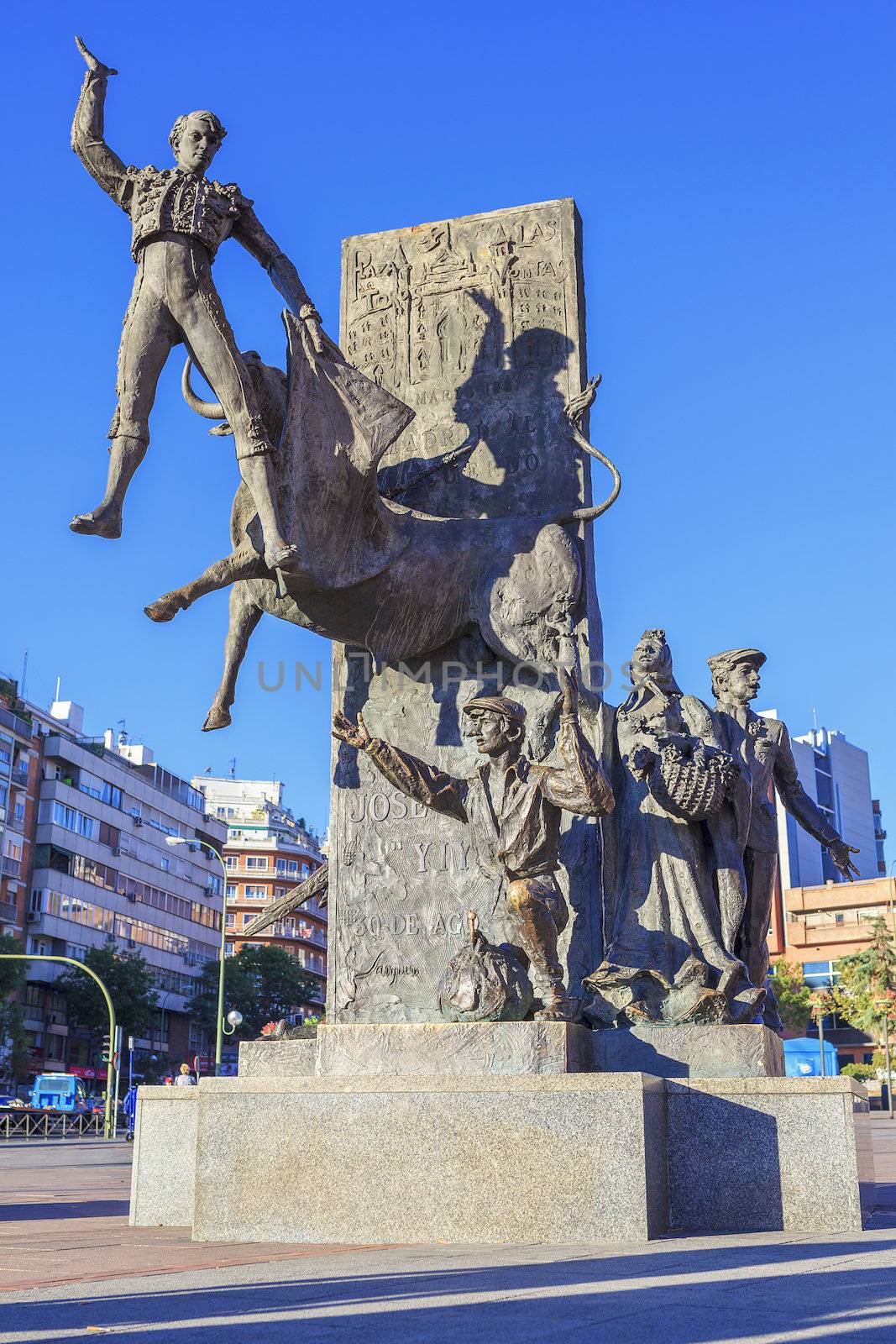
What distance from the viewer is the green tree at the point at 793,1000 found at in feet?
214

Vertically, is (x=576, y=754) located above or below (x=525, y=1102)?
above

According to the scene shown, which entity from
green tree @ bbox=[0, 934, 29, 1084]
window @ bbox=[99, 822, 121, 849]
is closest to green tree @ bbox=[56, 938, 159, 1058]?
green tree @ bbox=[0, 934, 29, 1084]

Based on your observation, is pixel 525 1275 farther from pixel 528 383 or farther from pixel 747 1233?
pixel 528 383

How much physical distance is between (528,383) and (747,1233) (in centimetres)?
552

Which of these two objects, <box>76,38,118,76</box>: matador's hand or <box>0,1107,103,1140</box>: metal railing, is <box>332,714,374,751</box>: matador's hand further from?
<box>0,1107,103,1140</box>: metal railing

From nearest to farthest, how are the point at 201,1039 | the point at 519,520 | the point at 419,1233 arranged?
the point at 419,1233
the point at 519,520
the point at 201,1039

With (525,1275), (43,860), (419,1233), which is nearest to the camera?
(525,1275)

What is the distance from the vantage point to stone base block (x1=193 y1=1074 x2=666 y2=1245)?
22.4 feet

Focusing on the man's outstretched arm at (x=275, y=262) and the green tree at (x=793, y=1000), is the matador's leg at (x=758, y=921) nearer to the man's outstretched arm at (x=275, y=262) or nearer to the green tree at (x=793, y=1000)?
the man's outstretched arm at (x=275, y=262)

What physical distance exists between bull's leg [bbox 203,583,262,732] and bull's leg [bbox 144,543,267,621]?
2.23 feet

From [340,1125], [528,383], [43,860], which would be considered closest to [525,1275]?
[340,1125]

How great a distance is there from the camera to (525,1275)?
219 inches

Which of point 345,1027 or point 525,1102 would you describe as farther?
point 345,1027

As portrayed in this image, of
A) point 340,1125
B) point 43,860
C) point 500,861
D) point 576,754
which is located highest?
point 43,860
